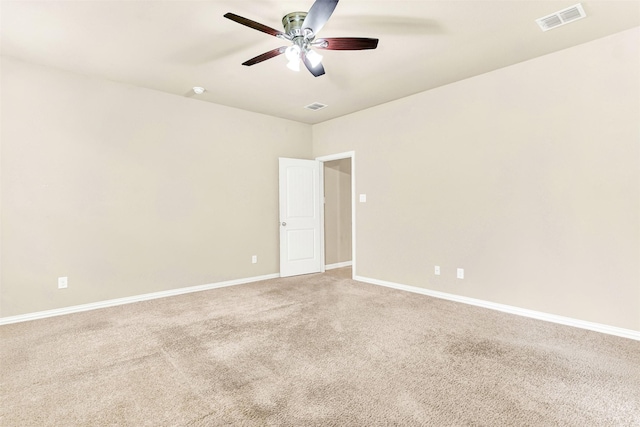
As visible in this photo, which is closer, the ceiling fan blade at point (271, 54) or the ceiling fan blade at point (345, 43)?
the ceiling fan blade at point (345, 43)

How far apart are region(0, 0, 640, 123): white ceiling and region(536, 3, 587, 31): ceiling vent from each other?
0.05 m

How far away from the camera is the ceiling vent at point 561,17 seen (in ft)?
8.32

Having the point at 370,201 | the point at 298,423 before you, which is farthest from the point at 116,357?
the point at 370,201

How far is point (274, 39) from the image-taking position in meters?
3.00

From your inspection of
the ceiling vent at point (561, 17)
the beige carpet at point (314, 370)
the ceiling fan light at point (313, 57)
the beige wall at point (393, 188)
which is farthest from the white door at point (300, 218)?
the ceiling vent at point (561, 17)

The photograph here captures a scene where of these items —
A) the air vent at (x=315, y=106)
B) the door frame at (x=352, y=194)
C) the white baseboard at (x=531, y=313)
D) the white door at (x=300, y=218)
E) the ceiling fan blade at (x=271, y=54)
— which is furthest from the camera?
the white door at (x=300, y=218)

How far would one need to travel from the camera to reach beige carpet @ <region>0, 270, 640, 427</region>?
184 centimetres

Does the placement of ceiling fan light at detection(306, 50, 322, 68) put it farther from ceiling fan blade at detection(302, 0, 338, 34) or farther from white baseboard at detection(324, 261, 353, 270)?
white baseboard at detection(324, 261, 353, 270)

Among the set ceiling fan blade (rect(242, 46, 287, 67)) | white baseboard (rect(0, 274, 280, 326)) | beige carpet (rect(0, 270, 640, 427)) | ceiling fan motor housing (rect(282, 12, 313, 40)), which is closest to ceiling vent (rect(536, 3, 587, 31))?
ceiling fan motor housing (rect(282, 12, 313, 40))

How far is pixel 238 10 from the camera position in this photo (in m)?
2.54

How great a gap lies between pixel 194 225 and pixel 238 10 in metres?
2.97

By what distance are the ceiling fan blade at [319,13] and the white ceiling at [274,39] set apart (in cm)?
32

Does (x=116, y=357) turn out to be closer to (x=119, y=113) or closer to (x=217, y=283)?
(x=217, y=283)

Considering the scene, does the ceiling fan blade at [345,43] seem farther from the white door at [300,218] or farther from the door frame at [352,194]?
the white door at [300,218]
